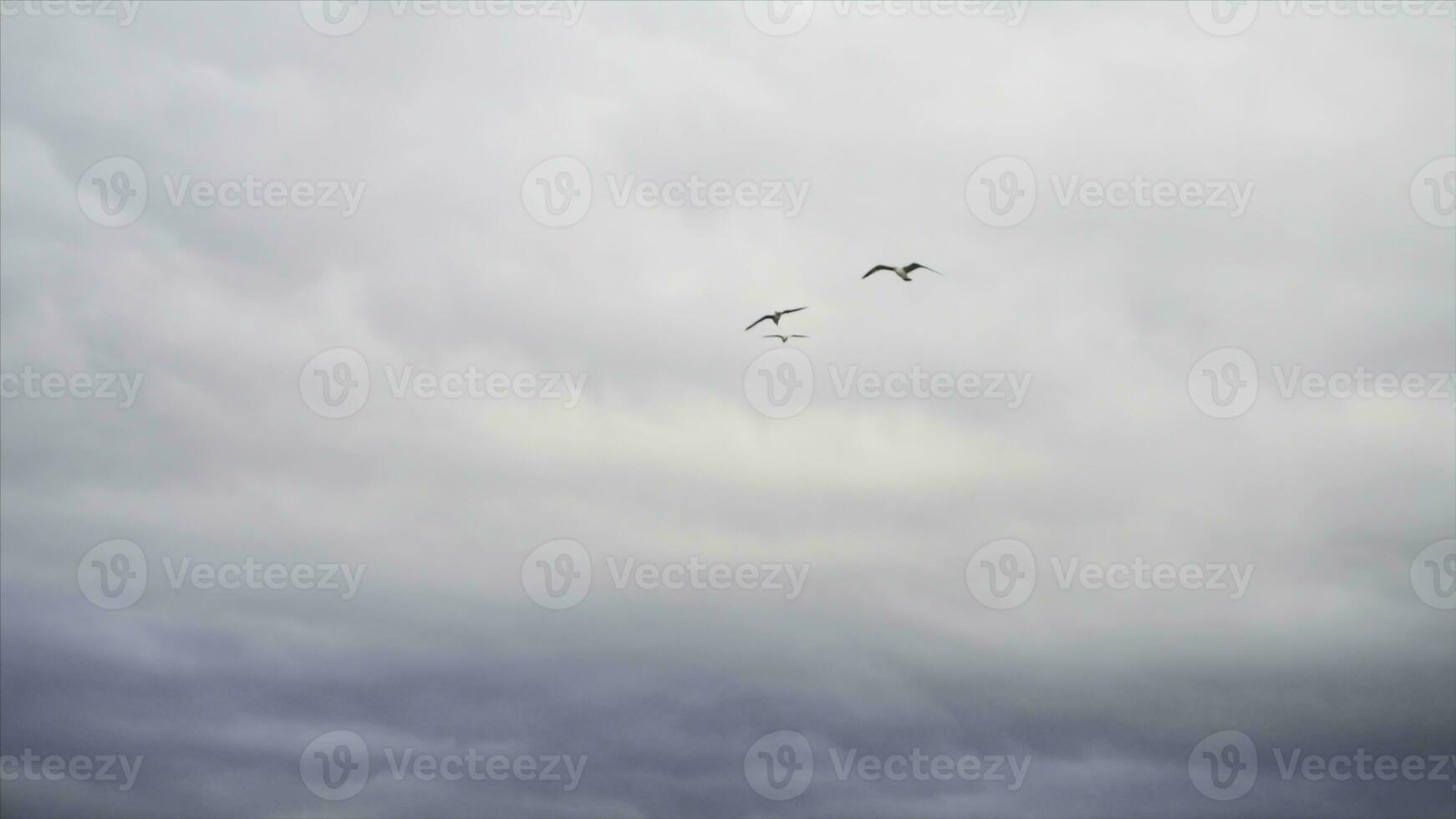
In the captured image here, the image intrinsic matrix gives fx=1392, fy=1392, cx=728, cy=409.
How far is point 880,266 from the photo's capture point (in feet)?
422

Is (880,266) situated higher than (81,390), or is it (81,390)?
(880,266)

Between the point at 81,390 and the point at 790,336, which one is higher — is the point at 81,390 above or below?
below

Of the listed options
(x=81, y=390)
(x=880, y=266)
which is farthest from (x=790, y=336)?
(x=81, y=390)

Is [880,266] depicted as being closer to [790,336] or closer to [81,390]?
[790,336]

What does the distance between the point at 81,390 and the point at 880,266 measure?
237 feet

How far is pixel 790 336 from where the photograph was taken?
454 feet

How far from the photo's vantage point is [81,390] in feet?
403

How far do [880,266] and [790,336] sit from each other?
14.0 metres

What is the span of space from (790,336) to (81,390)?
6532cm

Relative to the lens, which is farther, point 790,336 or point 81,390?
point 790,336

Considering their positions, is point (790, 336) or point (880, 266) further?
point (790, 336)
